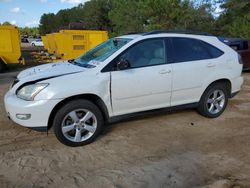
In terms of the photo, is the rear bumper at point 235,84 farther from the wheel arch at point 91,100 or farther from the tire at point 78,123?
the tire at point 78,123

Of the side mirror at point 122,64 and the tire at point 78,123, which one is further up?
the side mirror at point 122,64

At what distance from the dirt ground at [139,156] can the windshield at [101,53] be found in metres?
1.27

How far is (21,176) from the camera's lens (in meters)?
3.81

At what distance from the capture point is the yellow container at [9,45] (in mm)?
13539

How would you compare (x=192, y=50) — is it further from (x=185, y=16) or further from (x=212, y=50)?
(x=185, y=16)

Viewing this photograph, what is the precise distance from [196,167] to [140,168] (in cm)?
75

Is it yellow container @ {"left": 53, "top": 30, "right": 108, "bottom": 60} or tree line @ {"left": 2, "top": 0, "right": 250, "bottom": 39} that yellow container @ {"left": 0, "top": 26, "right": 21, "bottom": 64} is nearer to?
yellow container @ {"left": 53, "top": 30, "right": 108, "bottom": 60}

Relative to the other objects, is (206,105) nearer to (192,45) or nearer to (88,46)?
(192,45)

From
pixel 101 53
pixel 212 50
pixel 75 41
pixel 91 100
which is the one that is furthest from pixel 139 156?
pixel 75 41

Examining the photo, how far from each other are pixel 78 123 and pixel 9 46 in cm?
1045

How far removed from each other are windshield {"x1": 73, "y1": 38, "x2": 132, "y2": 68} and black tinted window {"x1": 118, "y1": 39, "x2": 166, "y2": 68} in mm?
201

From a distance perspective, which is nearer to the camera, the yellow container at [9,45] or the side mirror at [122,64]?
the side mirror at [122,64]

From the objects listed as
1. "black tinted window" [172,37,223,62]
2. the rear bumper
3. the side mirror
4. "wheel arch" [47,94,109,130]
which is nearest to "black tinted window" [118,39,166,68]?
the side mirror

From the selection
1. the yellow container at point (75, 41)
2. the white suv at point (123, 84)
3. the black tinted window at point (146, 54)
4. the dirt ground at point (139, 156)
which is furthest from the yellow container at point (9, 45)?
the black tinted window at point (146, 54)
